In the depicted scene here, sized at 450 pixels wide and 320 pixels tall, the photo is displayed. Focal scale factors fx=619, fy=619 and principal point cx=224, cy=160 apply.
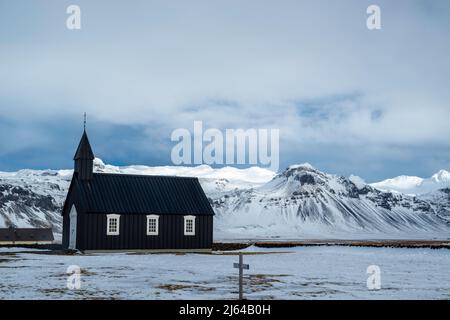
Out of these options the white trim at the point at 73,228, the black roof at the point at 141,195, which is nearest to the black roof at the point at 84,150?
the black roof at the point at 141,195

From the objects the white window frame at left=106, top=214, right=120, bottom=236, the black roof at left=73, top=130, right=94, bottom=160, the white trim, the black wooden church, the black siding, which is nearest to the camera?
the black siding

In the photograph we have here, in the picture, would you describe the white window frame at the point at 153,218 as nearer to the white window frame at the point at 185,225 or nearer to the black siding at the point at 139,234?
the black siding at the point at 139,234

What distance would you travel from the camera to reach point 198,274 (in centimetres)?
3077

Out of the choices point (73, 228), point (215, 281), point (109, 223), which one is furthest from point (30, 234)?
point (215, 281)

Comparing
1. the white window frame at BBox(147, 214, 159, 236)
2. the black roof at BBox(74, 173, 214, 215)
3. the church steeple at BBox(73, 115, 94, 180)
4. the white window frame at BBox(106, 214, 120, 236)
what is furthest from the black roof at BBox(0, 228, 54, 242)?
the white window frame at BBox(106, 214, 120, 236)

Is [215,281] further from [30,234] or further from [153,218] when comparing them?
[30,234]

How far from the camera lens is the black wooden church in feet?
174

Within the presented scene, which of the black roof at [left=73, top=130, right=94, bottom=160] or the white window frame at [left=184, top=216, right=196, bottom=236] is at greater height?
the black roof at [left=73, top=130, right=94, bottom=160]

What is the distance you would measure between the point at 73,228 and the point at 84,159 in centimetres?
621

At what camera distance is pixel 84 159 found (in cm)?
5531

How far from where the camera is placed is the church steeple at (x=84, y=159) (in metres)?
54.9

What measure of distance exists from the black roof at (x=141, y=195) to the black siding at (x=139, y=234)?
69cm

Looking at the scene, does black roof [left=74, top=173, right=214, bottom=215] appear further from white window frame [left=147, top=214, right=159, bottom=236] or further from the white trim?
the white trim
